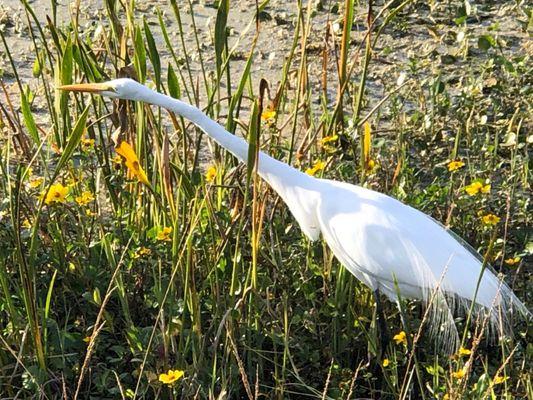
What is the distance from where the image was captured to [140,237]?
2.50 meters

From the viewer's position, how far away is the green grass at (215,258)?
2.08m

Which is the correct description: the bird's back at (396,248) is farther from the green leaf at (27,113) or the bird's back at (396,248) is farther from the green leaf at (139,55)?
the green leaf at (27,113)

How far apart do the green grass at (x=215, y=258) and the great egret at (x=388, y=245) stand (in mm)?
54

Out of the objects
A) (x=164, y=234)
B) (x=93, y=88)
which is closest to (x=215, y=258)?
(x=164, y=234)

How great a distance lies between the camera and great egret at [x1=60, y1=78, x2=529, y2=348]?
241 centimetres

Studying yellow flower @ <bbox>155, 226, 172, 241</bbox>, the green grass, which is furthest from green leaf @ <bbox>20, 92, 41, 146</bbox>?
yellow flower @ <bbox>155, 226, 172, 241</bbox>

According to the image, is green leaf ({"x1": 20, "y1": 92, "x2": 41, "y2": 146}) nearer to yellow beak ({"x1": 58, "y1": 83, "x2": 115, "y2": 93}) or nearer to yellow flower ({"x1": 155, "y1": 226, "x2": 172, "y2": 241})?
yellow beak ({"x1": 58, "y1": 83, "x2": 115, "y2": 93})

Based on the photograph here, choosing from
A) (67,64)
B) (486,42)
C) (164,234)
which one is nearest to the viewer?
(67,64)

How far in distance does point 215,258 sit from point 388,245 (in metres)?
0.47

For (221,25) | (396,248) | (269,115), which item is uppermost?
(221,25)

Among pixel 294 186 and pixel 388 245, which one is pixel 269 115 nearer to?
pixel 294 186

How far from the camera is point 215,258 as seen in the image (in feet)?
7.41

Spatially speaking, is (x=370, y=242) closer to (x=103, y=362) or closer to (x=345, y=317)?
(x=345, y=317)

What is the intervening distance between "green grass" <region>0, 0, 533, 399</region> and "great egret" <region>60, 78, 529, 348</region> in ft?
0.18
